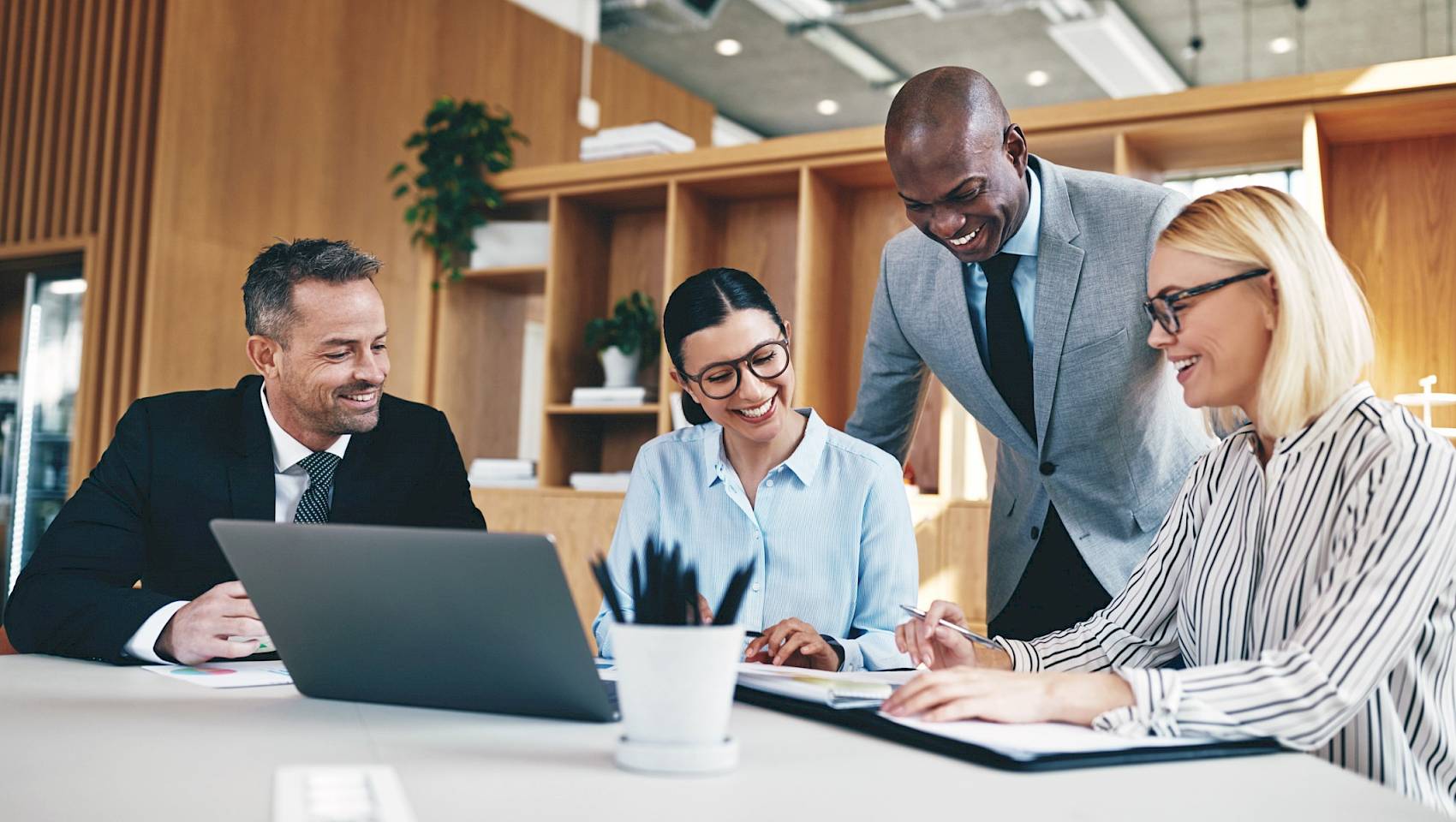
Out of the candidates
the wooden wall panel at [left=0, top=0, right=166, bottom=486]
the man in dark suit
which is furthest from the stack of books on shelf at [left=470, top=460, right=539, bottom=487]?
the man in dark suit

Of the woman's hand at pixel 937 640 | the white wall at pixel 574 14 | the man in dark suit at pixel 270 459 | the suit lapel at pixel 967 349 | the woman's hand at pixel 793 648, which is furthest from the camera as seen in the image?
the white wall at pixel 574 14

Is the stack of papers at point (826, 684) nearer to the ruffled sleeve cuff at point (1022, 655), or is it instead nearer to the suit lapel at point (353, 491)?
the ruffled sleeve cuff at point (1022, 655)

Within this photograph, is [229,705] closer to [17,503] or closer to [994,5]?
[17,503]

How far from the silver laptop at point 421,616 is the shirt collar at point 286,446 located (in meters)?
0.82

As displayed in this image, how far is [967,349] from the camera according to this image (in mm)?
2160

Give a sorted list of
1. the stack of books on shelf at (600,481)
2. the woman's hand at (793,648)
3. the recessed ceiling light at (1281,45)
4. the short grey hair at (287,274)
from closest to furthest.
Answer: the woman's hand at (793,648), the short grey hair at (287,274), the stack of books on shelf at (600,481), the recessed ceiling light at (1281,45)

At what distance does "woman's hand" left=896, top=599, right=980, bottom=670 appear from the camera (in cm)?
140

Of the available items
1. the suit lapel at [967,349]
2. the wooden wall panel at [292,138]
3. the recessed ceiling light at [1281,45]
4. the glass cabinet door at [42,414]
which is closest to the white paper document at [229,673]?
the suit lapel at [967,349]

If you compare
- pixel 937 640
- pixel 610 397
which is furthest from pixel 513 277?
pixel 937 640

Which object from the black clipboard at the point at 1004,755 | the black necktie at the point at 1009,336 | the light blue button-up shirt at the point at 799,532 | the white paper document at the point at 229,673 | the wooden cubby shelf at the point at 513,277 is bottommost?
the white paper document at the point at 229,673

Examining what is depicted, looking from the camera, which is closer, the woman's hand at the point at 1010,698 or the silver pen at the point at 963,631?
the woman's hand at the point at 1010,698

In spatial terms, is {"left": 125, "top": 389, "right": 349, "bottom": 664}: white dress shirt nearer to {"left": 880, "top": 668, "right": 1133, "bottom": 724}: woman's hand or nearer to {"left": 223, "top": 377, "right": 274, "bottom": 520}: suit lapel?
{"left": 223, "top": 377, "right": 274, "bottom": 520}: suit lapel

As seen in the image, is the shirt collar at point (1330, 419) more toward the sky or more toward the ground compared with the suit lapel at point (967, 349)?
more toward the ground

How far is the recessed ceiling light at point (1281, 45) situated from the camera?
24.2 feet
